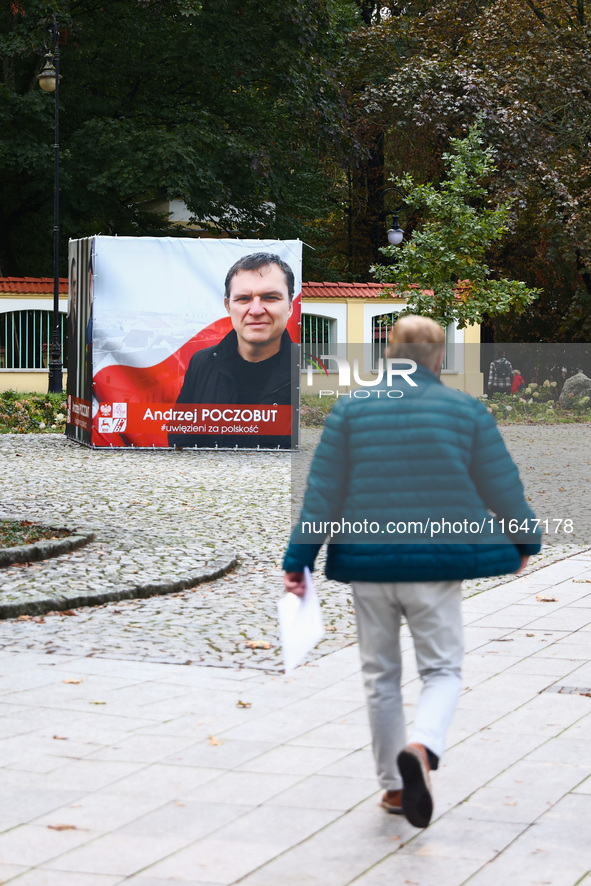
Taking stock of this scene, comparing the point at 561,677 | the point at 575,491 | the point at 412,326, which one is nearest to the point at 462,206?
the point at 575,491

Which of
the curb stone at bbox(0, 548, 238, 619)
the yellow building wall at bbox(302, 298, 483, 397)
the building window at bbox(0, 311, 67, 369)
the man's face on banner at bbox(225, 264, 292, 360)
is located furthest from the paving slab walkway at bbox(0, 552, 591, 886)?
the building window at bbox(0, 311, 67, 369)

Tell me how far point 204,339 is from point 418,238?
10.4 meters

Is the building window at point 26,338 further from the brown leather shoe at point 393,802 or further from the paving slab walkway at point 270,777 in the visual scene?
the brown leather shoe at point 393,802

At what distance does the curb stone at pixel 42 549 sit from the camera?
8.96 metres

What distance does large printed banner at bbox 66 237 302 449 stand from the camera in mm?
18109

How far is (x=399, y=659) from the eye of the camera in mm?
4133

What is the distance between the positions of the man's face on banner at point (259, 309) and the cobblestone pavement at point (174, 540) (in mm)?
1677

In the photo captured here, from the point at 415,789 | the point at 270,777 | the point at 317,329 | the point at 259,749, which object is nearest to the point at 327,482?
the point at 415,789

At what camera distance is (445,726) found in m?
3.99

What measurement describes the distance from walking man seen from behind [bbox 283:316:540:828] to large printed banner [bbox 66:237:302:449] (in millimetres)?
14078

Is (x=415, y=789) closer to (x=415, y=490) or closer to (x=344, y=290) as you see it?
(x=415, y=490)

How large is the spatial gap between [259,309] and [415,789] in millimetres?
14715

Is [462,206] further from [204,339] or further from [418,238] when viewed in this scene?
[204,339]

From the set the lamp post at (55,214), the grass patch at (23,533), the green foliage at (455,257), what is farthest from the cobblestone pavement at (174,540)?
the green foliage at (455,257)
